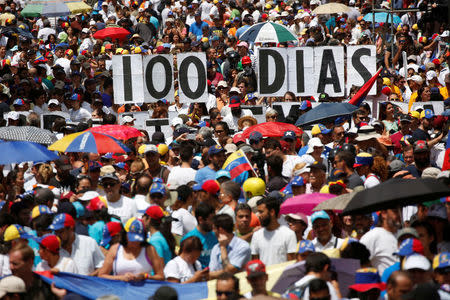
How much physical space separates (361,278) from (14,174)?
5.70 metres

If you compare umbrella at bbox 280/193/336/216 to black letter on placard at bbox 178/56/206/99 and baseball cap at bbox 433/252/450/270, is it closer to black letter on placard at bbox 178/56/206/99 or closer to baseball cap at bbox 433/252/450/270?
baseball cap at bbox 433/252/450/270

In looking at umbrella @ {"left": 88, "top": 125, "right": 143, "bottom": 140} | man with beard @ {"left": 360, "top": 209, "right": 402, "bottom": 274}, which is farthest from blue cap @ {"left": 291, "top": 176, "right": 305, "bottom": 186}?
umbrella @ {"left": 88, "top": 125, "right": 143, "bottom": 140}

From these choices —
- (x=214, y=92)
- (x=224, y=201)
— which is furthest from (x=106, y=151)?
(x=214, y=92)

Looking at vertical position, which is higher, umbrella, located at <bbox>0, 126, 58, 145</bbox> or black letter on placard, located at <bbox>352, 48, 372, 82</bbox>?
black letter on placard, located at <bbox>352, 48, 372, 82</bbox>

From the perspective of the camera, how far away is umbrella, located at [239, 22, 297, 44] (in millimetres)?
20719

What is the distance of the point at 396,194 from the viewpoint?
28.9 feet

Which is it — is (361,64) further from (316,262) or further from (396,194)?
(316,262)

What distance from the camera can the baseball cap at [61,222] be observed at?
30.2 feet

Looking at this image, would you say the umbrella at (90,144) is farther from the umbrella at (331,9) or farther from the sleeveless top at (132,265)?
the umbrella at (331,9)

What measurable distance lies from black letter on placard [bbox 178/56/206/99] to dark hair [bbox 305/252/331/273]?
854cm

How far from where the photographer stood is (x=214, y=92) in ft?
61.6

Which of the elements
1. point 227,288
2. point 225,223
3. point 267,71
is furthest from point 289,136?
point 227,288

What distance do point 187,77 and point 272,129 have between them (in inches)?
116

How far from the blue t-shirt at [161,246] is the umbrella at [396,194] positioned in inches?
70.1
